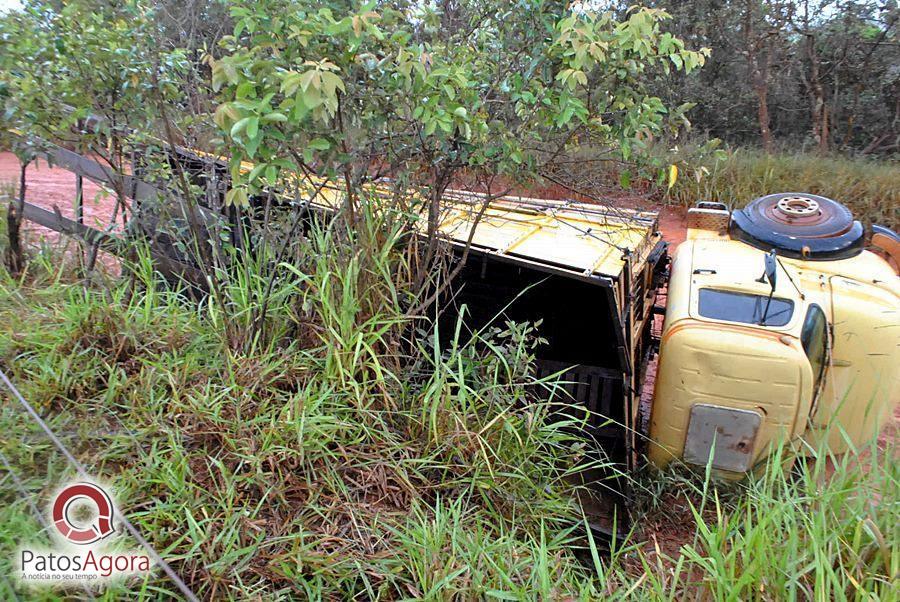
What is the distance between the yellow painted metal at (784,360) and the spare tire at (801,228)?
0.20 meters

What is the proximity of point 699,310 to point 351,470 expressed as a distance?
2166mm

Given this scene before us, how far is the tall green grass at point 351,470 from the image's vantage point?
206cm

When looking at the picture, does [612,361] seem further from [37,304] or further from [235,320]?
[37,304]

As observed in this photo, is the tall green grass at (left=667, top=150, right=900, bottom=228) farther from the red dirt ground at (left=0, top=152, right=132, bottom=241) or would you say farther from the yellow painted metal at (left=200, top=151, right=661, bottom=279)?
the red dirt ground at (left=0, top=152, right=132, bottom=241)

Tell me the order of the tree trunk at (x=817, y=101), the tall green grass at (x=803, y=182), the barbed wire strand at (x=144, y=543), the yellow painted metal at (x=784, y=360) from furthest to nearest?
the tree trunk at (x=817, y=101) < the tall green grass at (x=803, y=182) < the yellow painted metal at (x=784, y=360) < the barbed wire strand at (x=144, y=543)

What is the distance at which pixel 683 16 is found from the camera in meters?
12.5

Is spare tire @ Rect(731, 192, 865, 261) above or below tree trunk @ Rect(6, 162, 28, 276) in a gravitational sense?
above

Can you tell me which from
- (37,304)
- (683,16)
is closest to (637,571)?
(37,304)

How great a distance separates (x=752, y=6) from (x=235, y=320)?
42.9 feet

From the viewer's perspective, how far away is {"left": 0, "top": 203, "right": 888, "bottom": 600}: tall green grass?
206cm

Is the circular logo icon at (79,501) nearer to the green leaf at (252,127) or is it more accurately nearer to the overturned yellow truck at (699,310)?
the green leaf at (252,127)

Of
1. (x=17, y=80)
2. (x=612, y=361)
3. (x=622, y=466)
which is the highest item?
(x=17, y=80)

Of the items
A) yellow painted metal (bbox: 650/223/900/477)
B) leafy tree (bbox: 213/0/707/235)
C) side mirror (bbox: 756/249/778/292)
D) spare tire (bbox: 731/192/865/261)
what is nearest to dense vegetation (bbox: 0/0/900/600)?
leafy tree (bbox: 213/0/707/235)

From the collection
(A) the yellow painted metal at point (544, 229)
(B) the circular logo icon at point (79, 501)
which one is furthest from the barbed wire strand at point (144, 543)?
(A) the yellow painted metal at point (544, 229)
